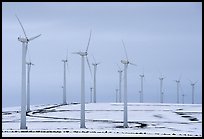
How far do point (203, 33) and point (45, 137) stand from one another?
11415 millimetres

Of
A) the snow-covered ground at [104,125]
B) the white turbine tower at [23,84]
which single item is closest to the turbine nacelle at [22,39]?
the white turbine tower at [23,84]

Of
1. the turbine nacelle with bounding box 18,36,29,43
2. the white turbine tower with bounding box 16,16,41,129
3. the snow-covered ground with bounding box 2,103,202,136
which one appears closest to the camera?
the snow-covered ground with bounding box 2,103,202,136

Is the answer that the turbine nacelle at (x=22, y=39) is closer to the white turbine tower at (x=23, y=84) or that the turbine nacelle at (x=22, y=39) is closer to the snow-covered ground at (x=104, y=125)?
the white turbine tower at (x=23, y=84)

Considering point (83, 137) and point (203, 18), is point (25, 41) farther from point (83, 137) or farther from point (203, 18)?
point (203, 18)

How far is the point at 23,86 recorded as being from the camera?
38.3 m

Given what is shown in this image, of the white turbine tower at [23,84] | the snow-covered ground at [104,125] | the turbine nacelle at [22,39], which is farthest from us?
the turbine nacelle at [22,39]

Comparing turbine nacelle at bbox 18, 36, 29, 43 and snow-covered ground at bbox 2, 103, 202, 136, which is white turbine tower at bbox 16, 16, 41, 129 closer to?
turbine nacelle at bbox 18, 36, 29, 43

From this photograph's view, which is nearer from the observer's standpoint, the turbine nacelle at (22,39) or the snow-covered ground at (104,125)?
the snow-covered ground at (104,125)

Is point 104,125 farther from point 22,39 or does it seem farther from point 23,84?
point 22,39

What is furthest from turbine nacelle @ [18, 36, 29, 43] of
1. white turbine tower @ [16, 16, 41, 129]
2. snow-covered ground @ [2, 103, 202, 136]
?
snow-covered ground @ [2, 103, 202, 136]

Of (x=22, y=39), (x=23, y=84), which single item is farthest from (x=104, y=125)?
→ (x=22, y=39)

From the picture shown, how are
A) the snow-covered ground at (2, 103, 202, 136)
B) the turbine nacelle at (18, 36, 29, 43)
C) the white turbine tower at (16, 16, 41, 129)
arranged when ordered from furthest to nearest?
1. the turbine nacelle at (18, 36, 29, 43)
2. the white turbine tower at (16, 16, 41, 129)
3. the snow-covered ground at (2, 103, 202, 136)

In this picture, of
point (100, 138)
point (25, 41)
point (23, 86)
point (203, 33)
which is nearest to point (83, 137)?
point (100, 138)

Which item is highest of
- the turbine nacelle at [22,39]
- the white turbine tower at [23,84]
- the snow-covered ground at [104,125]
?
the turbine nacelle at [22,39]
